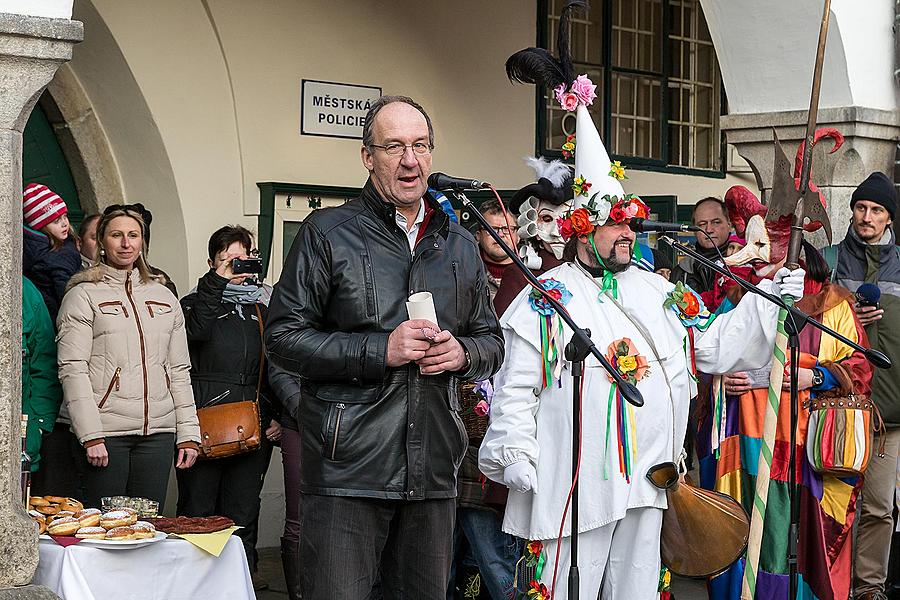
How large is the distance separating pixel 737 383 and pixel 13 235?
3.22 meters

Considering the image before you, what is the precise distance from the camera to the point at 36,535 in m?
4.95

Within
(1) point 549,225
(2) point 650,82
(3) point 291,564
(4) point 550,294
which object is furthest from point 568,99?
(2) point 650,82

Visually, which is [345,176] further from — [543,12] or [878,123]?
[878,123]

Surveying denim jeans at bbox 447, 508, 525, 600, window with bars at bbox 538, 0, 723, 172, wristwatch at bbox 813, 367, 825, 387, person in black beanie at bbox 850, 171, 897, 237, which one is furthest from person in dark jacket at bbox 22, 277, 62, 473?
window with bars at bbox 538, 0, 723, 172

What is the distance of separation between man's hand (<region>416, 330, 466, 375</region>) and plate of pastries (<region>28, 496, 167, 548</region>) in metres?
1.76

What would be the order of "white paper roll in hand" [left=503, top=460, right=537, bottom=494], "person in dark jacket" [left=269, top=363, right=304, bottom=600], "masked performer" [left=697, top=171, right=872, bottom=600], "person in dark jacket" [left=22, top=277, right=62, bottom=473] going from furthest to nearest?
"person in dark jacket" [left=269, top=363, right=304, bottom=600], "masked performer" [left=697, top=171, right=872, bottom=600], "person in dark jacket" [left=22, top=277, right=62, bottom=473], "white paper roll in hand" [left=503, top=460, right=537, bottom=494]

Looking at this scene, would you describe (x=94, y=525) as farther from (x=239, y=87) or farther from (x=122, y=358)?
(x=239, y=87)

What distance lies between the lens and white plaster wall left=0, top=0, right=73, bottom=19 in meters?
4.87

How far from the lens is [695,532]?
522 cm

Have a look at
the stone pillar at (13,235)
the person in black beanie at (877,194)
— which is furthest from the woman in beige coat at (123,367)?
the person in black beanie at (877,194)

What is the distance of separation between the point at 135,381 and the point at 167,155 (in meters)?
2.45

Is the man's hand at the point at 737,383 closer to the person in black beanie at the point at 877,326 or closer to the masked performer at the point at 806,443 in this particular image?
the masked performer at the point at 806,443

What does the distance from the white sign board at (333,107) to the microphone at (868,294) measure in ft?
11.4

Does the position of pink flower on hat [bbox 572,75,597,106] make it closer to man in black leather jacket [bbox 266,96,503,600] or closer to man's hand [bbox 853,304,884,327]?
man in black leather jacket [bbox 266,96,503,600]
